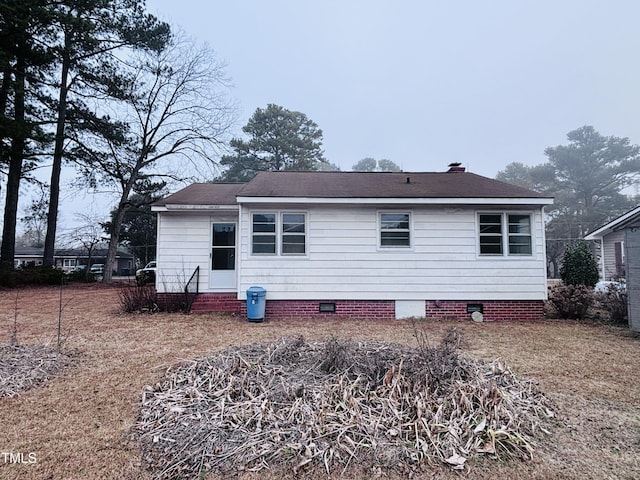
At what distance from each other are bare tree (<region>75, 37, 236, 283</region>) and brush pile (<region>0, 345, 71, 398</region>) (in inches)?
592

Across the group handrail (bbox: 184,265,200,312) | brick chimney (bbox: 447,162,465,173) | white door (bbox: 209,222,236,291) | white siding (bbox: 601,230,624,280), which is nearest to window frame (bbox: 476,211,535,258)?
brick chimney (bbox: 447,162,465,173)

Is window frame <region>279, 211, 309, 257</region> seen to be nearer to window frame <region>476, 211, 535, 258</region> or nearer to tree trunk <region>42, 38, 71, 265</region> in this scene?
window frame <region>476, 211, 535, 258</region>

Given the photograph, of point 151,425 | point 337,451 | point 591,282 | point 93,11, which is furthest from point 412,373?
point 93,11

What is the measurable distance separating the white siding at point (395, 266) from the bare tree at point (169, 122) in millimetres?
13232

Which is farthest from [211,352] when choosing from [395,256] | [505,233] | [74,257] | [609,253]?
[74,257]

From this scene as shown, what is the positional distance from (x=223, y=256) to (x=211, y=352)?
4.68 m

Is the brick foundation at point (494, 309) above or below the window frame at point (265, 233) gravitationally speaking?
below

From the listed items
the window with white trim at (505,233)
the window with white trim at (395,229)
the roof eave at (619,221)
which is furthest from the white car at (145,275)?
the roof eave at (619,221)

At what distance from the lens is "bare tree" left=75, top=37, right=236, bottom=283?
1855 cm

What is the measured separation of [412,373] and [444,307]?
5.44 m

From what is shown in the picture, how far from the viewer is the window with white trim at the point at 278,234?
843 centimetres

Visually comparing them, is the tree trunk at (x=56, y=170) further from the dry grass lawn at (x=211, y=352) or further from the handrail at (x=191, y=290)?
the handrail at (x=191, y=290)

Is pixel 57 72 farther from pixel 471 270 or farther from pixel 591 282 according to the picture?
pixel 591 282

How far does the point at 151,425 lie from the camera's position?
3.00 m
